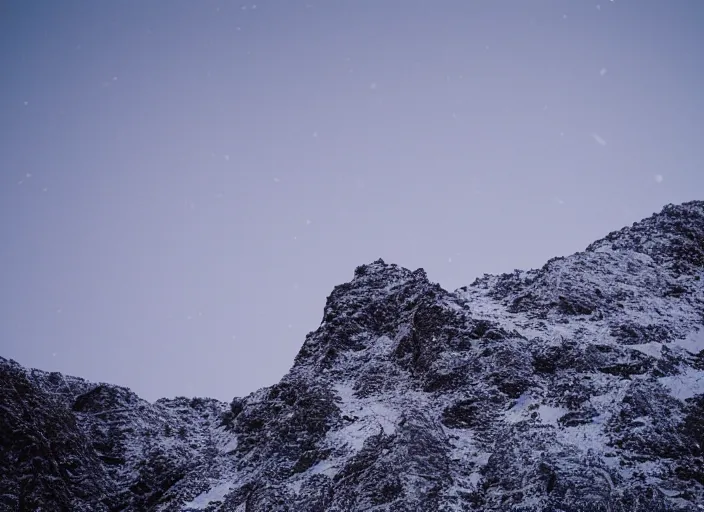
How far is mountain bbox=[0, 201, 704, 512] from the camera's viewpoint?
969 inches

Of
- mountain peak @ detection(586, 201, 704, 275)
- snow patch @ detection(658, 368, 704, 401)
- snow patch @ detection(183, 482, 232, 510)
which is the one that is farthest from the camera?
mountain peak @ detection(586, 201, 704, 275)

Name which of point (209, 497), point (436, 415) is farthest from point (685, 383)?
point (209, 497)

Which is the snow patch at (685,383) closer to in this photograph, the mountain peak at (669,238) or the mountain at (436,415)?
the mountain at (436,415)

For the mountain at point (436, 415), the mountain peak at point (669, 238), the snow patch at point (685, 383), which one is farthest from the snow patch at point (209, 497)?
the mountain peak at point (669, 238)

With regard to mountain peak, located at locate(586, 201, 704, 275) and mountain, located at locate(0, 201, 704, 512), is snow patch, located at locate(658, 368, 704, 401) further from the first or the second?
mountain peak, located at locate(586, 201, 704, 275)

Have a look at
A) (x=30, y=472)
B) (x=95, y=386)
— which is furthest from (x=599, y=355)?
(x=95, y=386)

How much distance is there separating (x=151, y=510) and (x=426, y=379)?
18.6 meters

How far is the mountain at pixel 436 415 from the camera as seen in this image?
24.6 m

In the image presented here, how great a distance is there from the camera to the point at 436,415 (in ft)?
102

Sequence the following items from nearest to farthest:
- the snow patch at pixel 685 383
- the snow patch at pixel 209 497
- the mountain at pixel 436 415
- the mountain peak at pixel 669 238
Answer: the mountain at pixel 436 415
the snow patch at pixel 685 383
the snow patch at pixel 209 497
the mountain peak at pixel 669 238

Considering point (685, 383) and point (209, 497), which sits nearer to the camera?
point (685, 383)

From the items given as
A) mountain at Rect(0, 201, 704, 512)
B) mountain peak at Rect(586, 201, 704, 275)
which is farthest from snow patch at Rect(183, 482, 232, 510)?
mountain peak at Rect(586, 201, 704, 275)

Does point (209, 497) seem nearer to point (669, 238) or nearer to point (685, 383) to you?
point (685, 383)

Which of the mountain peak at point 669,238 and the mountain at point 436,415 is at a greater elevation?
the mountain peak at point 669,238
